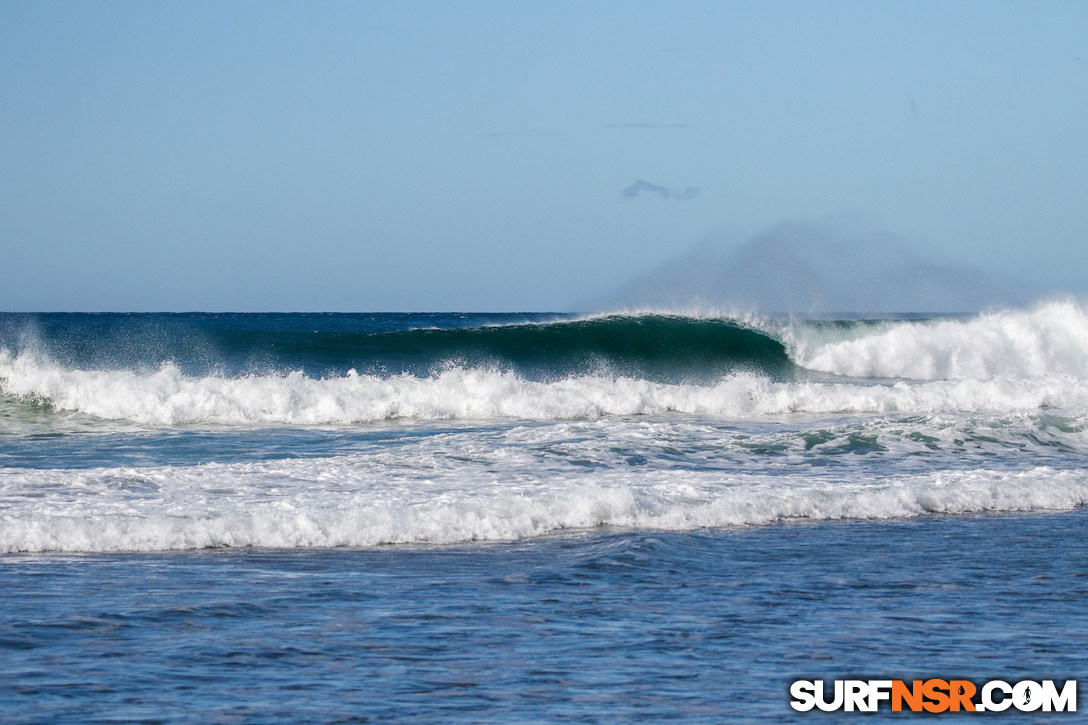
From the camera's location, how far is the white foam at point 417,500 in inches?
289

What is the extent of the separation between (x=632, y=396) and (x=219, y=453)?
292 inches

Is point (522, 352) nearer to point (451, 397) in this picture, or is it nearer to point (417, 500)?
point (451, 397)

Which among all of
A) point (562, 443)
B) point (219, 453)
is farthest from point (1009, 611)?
point (219, 453)

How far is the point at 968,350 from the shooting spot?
2623 centimetres

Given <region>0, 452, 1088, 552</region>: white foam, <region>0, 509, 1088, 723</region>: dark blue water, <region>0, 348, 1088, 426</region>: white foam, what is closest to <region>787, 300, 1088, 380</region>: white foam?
<region>0, 348, 1088, 426</region>: white foam

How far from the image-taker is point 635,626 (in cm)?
509

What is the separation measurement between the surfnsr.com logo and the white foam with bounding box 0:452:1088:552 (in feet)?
12.1

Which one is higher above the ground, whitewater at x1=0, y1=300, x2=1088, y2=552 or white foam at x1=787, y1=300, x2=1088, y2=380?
white foam at x1=787, y1=300, x2=1088, y2=380

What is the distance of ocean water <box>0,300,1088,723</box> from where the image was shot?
14.2 feet

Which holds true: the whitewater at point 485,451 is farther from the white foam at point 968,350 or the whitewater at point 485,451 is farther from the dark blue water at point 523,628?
the white foam at point 968,350

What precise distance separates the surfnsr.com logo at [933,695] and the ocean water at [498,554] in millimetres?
110

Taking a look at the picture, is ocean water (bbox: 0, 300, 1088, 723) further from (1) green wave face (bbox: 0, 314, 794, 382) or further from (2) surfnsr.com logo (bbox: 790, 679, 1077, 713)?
(1) green wave face (bbox: 0, 314, 794, 382)

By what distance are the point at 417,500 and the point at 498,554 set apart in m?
1.64

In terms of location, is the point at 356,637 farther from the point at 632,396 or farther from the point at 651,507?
the point at 632,396
